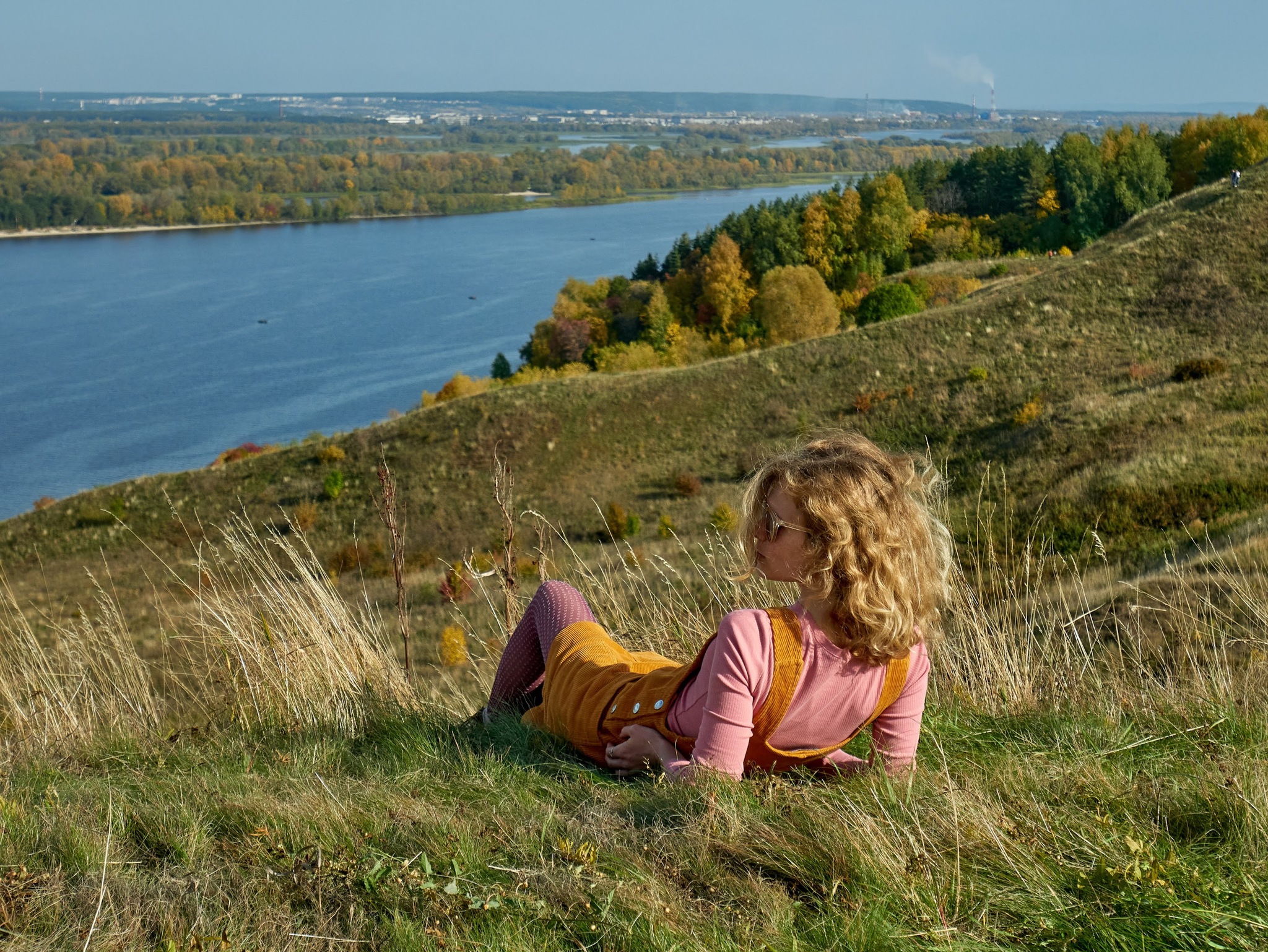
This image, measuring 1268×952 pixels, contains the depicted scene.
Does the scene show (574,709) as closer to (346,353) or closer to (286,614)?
(286,614)

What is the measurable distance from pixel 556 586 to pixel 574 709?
16.2 inches

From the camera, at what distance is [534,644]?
279 centimetres

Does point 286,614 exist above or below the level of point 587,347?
above

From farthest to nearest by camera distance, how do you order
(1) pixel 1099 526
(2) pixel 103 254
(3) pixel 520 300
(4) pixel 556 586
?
(2) pixel 103 254 < (3) pixel 520 300 < (1) pixel 1099 526 < (4) pixel 556 586

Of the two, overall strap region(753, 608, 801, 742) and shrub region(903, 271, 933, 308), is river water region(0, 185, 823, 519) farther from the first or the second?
overall strap region(753, 608, 801, 742)

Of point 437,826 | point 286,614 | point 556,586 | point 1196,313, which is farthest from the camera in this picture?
point 1196,313

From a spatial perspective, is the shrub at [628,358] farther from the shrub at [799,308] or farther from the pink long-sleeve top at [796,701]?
the pink long-sleeve top at [796,701]

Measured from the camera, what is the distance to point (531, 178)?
157375 mm

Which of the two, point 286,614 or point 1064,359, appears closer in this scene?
point 286,614

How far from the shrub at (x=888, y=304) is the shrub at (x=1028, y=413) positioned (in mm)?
16836

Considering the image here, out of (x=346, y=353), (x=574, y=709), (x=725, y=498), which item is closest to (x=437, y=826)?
(x=574, y=709)

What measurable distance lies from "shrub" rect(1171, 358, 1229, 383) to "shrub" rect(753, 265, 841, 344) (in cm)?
3249

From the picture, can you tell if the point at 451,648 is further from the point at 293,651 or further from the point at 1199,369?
the point at 1199,369

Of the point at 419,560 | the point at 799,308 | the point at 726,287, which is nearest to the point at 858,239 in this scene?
the point at 726,287
